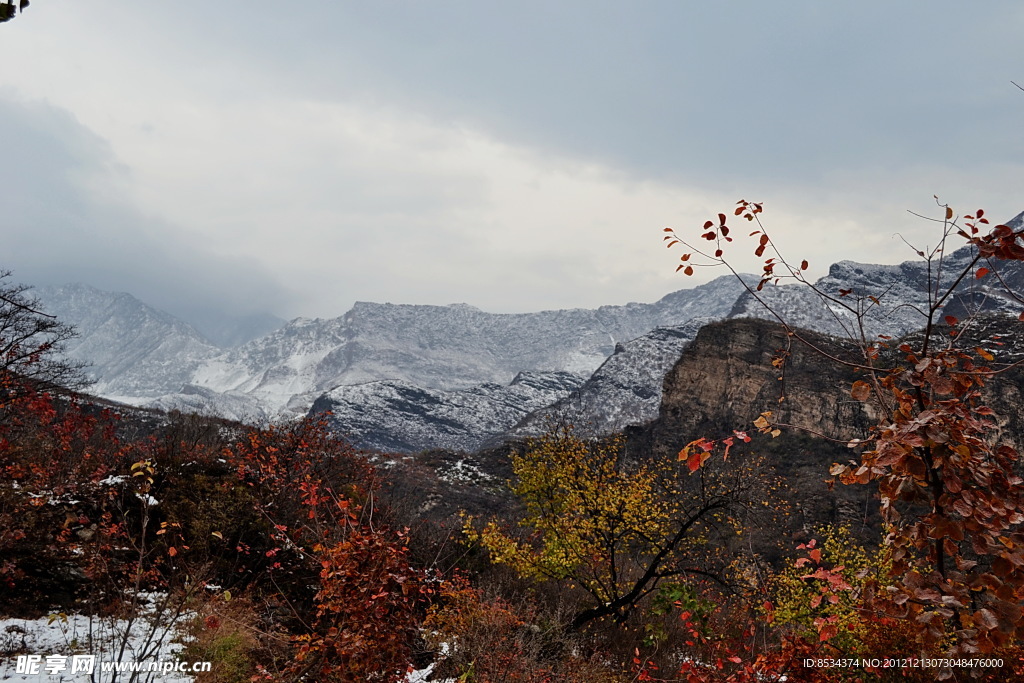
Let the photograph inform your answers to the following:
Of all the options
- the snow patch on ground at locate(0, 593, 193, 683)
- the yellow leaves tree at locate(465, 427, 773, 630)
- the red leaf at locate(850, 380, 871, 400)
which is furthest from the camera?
the yellow leaves tree at locate(465, 427, 773, 630)

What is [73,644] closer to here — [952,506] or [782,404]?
[952,506]

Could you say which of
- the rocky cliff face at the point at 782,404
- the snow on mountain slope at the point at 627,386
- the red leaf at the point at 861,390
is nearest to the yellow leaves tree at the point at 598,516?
the red leaf at the point at 861,390

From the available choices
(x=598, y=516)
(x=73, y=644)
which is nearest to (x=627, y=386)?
(x=598, y=516)

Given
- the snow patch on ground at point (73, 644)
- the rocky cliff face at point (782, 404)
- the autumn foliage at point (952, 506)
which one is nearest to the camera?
the autumn foliage at point (952, 506)

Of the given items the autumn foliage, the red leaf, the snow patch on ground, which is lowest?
the snow patch on ground

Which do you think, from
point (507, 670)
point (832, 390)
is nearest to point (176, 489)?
point (507, 670)

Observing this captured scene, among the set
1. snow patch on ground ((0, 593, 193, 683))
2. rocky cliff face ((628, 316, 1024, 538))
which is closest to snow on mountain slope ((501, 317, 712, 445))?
rocky cliff face ((628, 316, 1024, 538))

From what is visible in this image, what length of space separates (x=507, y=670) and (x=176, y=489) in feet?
29.7

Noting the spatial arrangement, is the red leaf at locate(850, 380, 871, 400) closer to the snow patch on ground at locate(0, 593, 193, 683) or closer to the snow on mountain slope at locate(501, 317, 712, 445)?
the snow patch on ground at locate(0, 593, 193, 683)

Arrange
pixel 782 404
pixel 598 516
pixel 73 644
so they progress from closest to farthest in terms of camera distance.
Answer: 1. pixel 73 644
2. pixel 598 516
3. pixel 782 404

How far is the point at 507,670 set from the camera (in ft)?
24.4

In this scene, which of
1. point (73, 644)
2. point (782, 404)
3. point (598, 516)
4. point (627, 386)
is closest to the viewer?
point (73, 644)

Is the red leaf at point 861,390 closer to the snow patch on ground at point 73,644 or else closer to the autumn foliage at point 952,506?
the autumn foliage at point 952,506

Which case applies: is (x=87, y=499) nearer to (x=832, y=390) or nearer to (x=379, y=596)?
(x=379, y=596)
